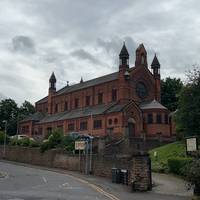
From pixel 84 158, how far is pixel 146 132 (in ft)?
118

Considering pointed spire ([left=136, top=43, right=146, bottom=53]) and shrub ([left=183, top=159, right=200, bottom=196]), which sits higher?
pointed spire ([left=136, top=43, right=146, bottom=53])

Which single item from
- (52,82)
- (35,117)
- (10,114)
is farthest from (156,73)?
(10,114)

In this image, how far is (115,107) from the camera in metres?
81.2

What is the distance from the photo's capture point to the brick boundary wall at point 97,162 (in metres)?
25.2

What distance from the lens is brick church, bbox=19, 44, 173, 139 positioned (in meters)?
77.5

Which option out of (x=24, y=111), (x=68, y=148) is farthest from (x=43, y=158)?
(x=24, y=111)

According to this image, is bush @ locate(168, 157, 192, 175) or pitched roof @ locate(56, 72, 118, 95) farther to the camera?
pitched roof @ locate(56, 72, 118, 95)

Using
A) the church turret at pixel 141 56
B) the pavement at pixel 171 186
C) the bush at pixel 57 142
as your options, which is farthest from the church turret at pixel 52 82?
→ the pavement at pixel 171 186

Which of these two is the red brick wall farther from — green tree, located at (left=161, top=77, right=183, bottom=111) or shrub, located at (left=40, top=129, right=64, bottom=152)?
shrub, located at (left=40, top=129, right=64, bottom=152)

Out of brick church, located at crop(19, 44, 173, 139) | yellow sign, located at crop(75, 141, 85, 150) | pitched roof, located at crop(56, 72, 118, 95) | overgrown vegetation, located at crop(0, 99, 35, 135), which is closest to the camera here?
yellow sign, located at crop(75, 141, 85, 150)

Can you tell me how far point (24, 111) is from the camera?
121 meters

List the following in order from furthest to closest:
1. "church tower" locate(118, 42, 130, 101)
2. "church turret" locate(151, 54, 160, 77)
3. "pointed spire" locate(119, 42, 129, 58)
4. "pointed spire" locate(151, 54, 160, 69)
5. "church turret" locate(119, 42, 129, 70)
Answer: "pointed spire" locate(151, 54, 160, 69) < "church turret" locate(151, 54, 160, 77) < "pointed spire" locate(119, 42, 129, 58) < "church turret" locate(119, 42, 129, 70) < "church tower" locate(118, 42, 130, 101)

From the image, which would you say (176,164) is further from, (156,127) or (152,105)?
(152,105)

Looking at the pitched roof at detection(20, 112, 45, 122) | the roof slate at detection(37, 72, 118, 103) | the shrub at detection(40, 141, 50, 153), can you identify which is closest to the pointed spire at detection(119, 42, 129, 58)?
the roof slate at detection(37, 72, 118, 103)
